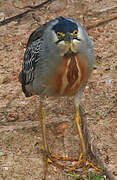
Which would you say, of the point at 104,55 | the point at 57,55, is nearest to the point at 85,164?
the point at 57,55

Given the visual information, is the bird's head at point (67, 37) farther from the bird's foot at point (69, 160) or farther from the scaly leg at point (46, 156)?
the bird's foot at point (69, 160)

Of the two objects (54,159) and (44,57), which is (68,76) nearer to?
(44,57)

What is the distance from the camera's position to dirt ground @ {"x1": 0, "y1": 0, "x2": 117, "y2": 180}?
4.46m

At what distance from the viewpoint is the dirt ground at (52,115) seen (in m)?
4.46

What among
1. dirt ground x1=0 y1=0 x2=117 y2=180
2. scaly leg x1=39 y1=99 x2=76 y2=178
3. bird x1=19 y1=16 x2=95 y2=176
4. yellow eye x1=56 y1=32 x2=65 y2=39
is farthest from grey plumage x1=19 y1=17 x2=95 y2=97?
dirt ground x1=0 y1=0 x2=117 y2=180

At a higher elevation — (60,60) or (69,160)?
(60,60)

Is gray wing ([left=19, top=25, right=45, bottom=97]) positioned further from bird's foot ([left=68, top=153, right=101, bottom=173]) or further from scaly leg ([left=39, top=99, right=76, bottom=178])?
bird's foot ([left=68, top=153, right=101, bottom=173])

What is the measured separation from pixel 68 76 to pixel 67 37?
0.54 meters

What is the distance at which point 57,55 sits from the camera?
3.61 m

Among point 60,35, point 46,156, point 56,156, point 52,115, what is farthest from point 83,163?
point 60,35

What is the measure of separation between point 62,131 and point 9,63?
7.49 feet

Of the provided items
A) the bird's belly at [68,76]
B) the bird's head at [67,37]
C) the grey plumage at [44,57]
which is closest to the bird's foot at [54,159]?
the grey plumage at [44,57]

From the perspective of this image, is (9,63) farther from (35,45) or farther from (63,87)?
(63,87)

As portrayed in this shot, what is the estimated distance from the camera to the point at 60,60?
3.59 metres
